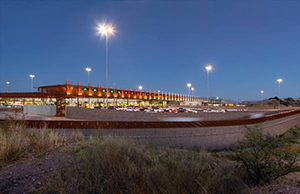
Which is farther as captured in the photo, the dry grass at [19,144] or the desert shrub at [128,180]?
the dry grass at [19,144]

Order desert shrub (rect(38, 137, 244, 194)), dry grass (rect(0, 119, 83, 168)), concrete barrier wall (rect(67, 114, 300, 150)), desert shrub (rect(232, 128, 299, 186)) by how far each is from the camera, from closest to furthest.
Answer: desert shrub (rect(38, 137, 244, 194)) < desert shrub (rect(232, 128, 299, 186)) < dry grass (rect(0, 119, 83, 168)) < concrete barrier wall (rect(67, 114, 300, 150))

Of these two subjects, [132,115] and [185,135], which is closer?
[185,135]

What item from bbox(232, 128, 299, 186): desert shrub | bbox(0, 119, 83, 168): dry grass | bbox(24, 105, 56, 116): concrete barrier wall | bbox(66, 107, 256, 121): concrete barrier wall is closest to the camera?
bbox(232, 128, 299, 186): desert shrub

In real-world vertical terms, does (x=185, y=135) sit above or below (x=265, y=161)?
below

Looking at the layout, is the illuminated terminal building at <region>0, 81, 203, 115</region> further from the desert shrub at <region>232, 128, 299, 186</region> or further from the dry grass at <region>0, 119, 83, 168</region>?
the desert shrub at <region>232, 128, 299, 186</region>

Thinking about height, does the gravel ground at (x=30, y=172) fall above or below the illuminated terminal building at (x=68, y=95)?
below

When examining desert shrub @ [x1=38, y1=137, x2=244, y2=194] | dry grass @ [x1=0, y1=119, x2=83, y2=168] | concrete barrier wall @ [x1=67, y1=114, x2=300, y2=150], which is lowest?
concrete barrier wall @ [x1=67, y1=114, x2=300, y2=150]

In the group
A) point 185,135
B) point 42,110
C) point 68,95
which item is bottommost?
point 185,135

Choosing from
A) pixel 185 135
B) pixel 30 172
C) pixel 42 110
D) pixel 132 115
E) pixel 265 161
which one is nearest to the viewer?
pixel 30 172

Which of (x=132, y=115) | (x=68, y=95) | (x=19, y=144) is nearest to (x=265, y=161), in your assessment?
(x=19, y=144)

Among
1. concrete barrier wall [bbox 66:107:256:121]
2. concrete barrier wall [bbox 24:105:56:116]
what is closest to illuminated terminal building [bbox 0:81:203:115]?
concrete barrier wall [bbox 24:105:56:116]

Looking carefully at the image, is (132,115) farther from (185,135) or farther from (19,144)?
(19,144)

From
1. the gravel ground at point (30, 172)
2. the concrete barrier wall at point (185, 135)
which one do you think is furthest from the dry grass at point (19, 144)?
the concrete barrier wall at point (185, 135)

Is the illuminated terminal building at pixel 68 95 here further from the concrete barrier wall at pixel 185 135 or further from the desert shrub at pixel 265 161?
the desert shrub at pixel 265 161
